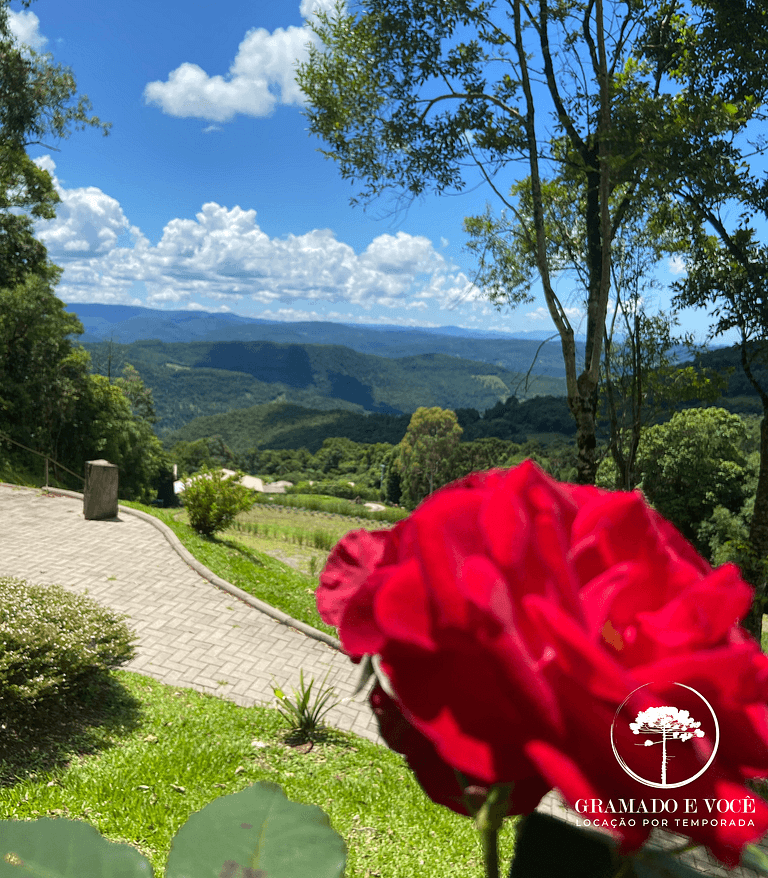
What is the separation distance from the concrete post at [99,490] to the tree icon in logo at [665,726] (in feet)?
40.1

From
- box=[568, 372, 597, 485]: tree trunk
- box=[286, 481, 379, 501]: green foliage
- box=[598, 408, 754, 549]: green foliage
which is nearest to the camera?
box=[568, 372, 597, 485]: tree trunk

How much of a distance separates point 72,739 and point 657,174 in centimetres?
754

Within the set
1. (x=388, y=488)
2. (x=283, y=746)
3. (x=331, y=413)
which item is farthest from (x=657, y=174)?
Answer: (x=331, y=413)

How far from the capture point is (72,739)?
4.59m

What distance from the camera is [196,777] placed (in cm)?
425

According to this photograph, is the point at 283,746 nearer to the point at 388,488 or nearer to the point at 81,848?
the point at 81,848

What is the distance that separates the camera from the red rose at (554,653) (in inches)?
11.1

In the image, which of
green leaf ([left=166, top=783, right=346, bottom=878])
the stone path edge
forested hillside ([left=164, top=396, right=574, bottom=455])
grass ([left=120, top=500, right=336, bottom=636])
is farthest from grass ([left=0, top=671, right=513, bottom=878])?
forested hillside ([left=164, top=396, right=574, bottom=455])

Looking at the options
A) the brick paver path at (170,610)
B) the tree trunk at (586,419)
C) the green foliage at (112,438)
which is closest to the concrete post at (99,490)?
the brick paver path at (170,610)

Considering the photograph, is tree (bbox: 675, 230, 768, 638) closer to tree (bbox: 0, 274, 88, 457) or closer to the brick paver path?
the brick paver path

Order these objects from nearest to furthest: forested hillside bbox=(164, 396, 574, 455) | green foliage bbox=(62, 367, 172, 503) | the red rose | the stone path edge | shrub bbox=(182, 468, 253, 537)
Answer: the red rose, the stone path edge, shrub bbox=(182, 468, 253, 537), green foliage bbox=(62, 367, 172, 503), forested hillside bbox=(164, 396, 574, 455)

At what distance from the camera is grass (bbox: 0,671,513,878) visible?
3.70 m

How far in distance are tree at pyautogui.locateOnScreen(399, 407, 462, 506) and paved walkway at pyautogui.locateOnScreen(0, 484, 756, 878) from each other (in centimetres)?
3556

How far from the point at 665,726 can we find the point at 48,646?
545 centimetres
